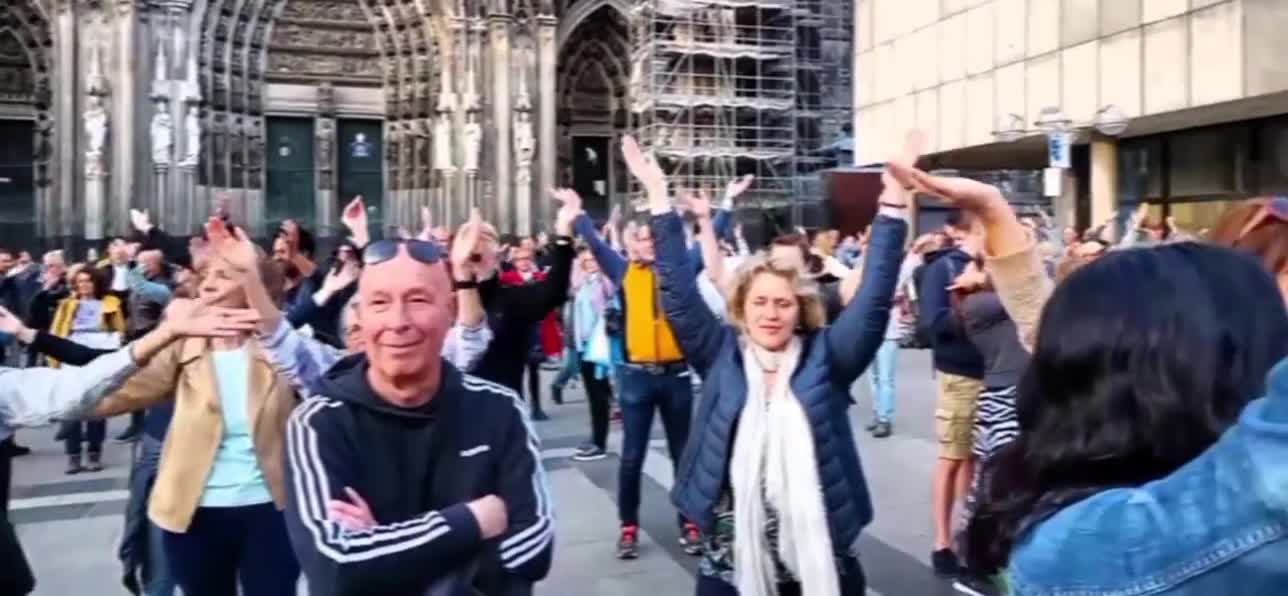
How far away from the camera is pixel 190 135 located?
2603cm

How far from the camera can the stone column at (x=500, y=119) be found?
93.0ft

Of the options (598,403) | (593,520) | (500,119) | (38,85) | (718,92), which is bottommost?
(593,520)

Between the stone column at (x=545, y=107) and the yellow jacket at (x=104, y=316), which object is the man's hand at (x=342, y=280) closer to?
the yellow jacket at (x=104, y=316)

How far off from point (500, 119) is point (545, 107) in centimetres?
116

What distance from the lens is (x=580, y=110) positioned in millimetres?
31094

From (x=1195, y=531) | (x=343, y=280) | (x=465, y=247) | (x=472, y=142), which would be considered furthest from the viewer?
(x=472, y=142)

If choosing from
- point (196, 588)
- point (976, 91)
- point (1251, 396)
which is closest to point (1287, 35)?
point (976, 91)

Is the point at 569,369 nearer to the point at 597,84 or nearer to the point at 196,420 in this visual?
the point at 196,420

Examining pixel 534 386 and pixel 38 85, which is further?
pixel 38 85

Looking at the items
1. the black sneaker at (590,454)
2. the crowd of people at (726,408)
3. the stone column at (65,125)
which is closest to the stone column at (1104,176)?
the black sneaker at (590,454)

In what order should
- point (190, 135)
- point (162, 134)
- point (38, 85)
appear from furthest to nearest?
1. point (38, 85)
2. point (190, 135)
3. point (162, 134)

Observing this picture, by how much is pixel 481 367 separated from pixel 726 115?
2425 centimetres

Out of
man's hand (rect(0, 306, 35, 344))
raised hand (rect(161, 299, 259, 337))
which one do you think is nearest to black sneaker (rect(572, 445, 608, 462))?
man's hand (rect(0, 306, 35, 344))

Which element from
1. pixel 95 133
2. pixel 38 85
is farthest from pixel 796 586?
pixel 38 85
